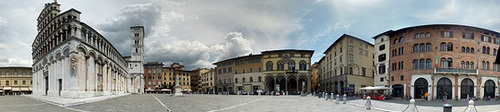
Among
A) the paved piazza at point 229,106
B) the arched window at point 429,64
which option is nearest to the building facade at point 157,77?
the paved piazza at point 229,106

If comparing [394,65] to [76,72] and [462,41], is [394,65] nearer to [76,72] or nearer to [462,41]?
[462,41]

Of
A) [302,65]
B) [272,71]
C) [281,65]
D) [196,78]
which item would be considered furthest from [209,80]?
[302,65]

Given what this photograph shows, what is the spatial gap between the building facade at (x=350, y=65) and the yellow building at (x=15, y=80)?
82289mm

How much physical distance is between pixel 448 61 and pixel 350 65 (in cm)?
1750

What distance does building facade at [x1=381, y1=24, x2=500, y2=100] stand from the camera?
37.6 metres

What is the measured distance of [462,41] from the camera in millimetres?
37938

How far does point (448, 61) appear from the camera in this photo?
3772 cm

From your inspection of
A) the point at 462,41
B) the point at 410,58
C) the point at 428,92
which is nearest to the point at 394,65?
the point at 410,58

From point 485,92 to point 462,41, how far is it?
28.8ft

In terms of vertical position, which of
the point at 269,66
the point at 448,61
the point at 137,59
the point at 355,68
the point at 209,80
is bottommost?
the point at 209,80

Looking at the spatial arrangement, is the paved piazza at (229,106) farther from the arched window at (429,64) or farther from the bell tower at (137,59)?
the bell tower at (137,59)

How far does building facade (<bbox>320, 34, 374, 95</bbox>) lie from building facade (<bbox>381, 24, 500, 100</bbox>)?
12.7 m

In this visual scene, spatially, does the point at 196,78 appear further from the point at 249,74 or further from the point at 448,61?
the point at 448,61

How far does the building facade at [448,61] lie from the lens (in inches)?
1481
